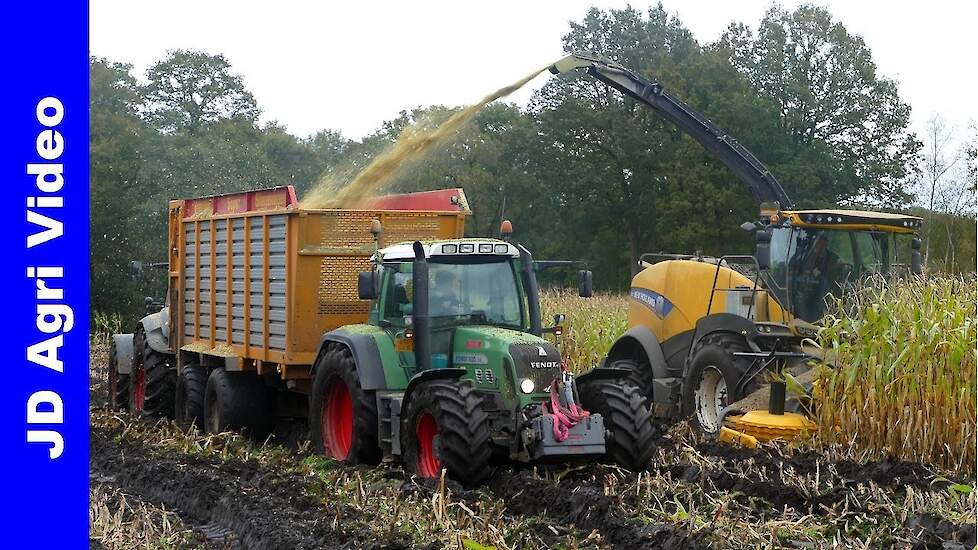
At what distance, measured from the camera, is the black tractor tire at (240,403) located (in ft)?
41.1

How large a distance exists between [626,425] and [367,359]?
2222 millimetres

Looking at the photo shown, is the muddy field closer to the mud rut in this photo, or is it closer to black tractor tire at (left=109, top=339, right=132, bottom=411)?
the mud rut

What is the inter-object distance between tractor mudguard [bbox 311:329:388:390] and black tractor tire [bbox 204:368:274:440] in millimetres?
2275

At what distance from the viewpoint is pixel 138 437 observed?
1317 cm

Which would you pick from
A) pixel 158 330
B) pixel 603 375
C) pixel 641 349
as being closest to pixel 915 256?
pixel 641 349

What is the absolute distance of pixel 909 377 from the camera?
10.2 meters

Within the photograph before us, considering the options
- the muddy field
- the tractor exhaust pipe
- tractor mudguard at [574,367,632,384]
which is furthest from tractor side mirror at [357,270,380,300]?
tractor mudguard at [574,367,632,384]

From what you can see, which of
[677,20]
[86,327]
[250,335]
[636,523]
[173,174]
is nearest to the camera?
[86,327]

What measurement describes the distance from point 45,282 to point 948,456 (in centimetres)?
746

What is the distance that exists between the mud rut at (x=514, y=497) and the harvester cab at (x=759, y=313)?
966 mm

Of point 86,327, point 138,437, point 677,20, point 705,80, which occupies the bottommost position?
point 138,437

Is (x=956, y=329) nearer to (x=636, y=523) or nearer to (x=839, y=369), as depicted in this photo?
(x=839, y=369)

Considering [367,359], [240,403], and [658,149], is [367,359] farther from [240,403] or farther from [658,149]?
[658,149]

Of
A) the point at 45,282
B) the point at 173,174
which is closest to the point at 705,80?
the point at 173,174
